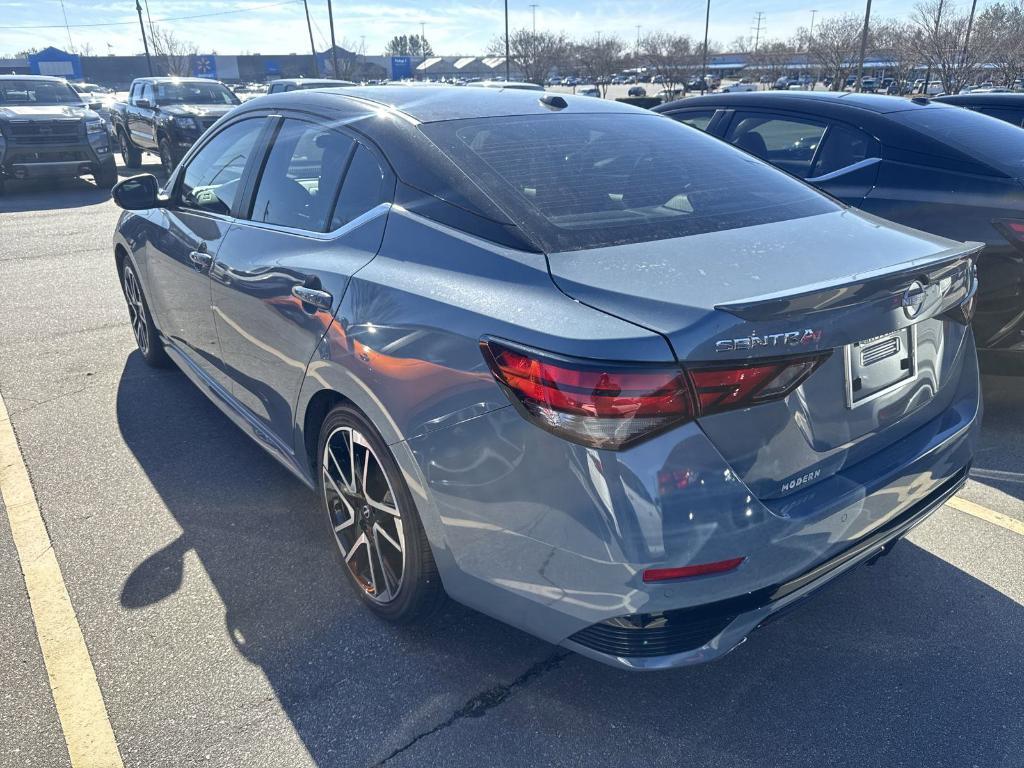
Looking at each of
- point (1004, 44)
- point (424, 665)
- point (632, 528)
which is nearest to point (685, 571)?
point (632, 528)

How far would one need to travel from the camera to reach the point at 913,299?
2.05 meters

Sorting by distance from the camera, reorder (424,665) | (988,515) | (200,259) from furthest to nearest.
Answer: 1. (200,259)
2. (988,515)
3. (424,665)

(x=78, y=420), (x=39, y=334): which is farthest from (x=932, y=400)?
(x=39, y=334)

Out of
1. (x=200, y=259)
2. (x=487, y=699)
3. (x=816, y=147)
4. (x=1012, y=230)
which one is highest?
(x=816, y=147)

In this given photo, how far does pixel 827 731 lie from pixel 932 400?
1013 mm

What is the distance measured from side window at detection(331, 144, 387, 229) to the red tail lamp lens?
4.85ft

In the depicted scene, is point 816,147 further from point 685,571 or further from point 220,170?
point 685,571

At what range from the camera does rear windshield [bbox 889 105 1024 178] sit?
4234mm

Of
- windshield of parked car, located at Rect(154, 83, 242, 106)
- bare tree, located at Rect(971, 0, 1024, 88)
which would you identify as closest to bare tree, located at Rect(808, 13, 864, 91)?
bare tree, located at Rect(971, 0, 1024, 88)

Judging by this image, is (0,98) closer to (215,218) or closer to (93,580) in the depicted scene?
(215,218)

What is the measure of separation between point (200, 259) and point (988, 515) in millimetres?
3602

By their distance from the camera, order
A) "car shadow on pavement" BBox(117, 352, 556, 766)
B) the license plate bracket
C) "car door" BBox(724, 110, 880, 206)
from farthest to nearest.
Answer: "car door" BBox(724, 110, 880, 206)
"car shadow on pavement" BBox(117, 352, 556, 766)
the license plate bracket

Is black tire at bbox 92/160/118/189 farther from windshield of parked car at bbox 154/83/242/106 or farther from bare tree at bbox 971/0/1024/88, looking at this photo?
bare tree at bbox 971/0/1024/88

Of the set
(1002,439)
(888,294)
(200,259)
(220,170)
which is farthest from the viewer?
(1002,439)
